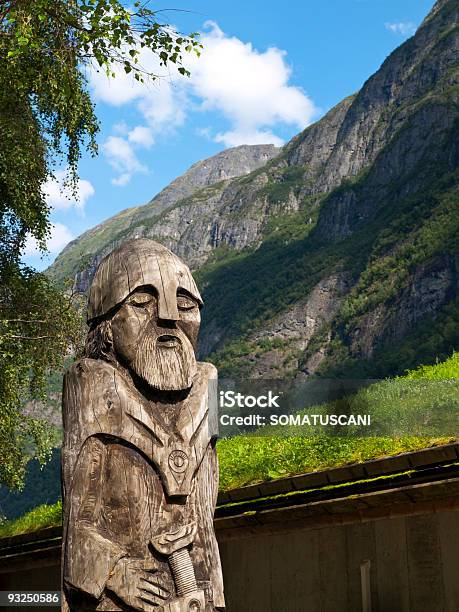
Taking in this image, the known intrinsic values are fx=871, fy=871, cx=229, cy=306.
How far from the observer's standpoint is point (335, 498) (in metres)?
7.20

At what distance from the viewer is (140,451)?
4.95 m

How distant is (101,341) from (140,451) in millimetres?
731

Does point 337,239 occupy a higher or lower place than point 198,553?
higher

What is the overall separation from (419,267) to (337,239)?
55.9 metres

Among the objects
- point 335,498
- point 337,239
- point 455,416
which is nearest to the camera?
point 335,498

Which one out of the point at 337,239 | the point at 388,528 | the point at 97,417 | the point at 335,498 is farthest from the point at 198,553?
the point at 337,239

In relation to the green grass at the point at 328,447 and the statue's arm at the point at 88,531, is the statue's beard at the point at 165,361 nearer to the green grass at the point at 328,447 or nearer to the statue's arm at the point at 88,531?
the statue's arm at the point at 88,531

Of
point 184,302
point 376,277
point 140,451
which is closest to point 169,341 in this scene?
point 184,302

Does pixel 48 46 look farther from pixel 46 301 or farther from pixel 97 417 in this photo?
pixel 97 417

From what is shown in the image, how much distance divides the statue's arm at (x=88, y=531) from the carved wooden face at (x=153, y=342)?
508mm

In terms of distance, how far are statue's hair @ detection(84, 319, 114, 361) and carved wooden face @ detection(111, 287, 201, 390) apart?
0.13ft

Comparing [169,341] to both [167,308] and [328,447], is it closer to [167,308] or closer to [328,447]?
[167,308]

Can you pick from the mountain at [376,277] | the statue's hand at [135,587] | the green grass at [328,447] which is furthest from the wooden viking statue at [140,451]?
the mountain at [376,277]

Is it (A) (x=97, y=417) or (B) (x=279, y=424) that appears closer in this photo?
(A) (x=97, y=417)
